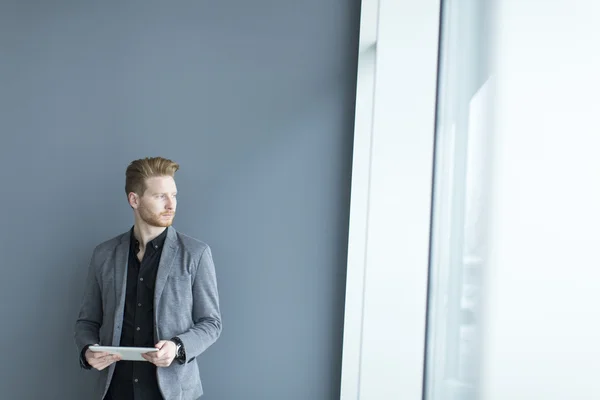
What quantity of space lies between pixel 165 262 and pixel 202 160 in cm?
59

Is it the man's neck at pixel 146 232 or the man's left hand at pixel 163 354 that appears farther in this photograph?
the man's neck at pixel 146 232

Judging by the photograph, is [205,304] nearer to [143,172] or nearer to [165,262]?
[165,262]

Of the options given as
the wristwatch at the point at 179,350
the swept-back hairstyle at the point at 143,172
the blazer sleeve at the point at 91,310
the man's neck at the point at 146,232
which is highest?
the swept-back hairstyle at the point at 143,172

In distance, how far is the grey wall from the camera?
2.72m

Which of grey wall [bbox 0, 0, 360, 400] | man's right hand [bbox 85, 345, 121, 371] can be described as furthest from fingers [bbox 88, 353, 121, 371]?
grey wall [bbox 0, 0, 360, 400]

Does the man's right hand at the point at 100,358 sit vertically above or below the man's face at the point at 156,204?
below

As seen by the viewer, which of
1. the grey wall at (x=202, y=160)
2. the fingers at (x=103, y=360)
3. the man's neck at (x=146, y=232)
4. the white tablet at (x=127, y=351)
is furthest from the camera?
the grey wall at (x=202, y=160)

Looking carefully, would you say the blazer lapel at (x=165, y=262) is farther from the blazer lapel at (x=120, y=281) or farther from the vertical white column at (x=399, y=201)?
the vertical white column at (x=399, y=201)

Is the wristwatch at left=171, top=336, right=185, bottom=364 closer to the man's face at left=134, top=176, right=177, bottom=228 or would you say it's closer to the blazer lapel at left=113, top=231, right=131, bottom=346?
the blazer lapel at left=113, top=231, right=131, bottom=346

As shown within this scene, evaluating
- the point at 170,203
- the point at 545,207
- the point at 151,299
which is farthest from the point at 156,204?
the point at 545,207

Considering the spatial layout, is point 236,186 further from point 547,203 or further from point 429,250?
point 547,203

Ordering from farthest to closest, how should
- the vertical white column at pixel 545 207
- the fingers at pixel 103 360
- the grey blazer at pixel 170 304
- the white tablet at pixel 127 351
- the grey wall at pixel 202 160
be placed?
the grey wall at pixel 202 160
the grey blazer at pixel 170 304
the fingers at pixel 103 360
the white tablet at pixel 127 351
the vertical white column at pixel 545 207

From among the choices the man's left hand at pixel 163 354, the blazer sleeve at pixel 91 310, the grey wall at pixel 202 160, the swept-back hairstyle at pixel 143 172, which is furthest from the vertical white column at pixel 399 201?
the blazer sleeve at pixel 91 310

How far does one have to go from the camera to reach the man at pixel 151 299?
2.30 meters
